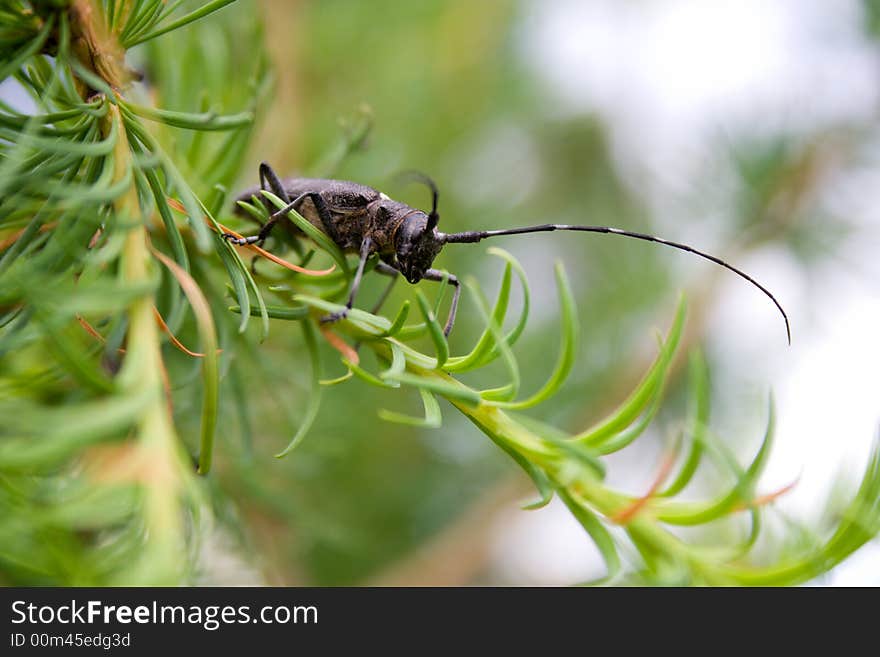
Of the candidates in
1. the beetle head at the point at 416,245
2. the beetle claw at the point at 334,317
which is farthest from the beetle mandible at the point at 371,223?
the beetle claw at the point at 334,317

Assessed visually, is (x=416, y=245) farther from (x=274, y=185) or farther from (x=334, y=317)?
(x=334, y=317)

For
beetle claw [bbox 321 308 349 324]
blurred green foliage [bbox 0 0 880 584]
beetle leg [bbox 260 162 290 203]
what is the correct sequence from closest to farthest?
blurred green foliage [bbox 0 0 880 584]
beetle claw [bbox 321 308 349 324]
beetle leg [bbox 260 162 290 203]

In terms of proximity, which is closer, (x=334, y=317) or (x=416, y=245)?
(x=334, y=317)

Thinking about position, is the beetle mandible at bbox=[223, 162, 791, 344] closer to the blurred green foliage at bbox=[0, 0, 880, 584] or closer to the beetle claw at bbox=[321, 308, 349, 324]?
the blurred green foliage at bbox=[0, 0, 880, 584]

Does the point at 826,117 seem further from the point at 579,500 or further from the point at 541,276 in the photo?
the point at 579,500

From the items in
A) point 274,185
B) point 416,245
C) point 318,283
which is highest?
point 274,185

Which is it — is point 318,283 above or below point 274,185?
below

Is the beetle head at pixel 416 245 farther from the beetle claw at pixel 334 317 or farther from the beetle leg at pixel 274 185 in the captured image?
the beetle claw at pixel 334 317

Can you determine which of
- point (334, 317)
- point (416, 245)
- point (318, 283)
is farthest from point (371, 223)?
point (334, 317)

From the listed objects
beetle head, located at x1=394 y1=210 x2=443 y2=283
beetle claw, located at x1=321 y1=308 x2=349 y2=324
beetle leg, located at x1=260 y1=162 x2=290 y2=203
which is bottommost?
beetle claw, located at x1=321 y1=308 x2=349 y2=324

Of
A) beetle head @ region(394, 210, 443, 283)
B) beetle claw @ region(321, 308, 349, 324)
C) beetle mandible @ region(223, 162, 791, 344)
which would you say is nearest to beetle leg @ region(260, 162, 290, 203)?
beetle mandible @ region(223, 162, 791, 344)
